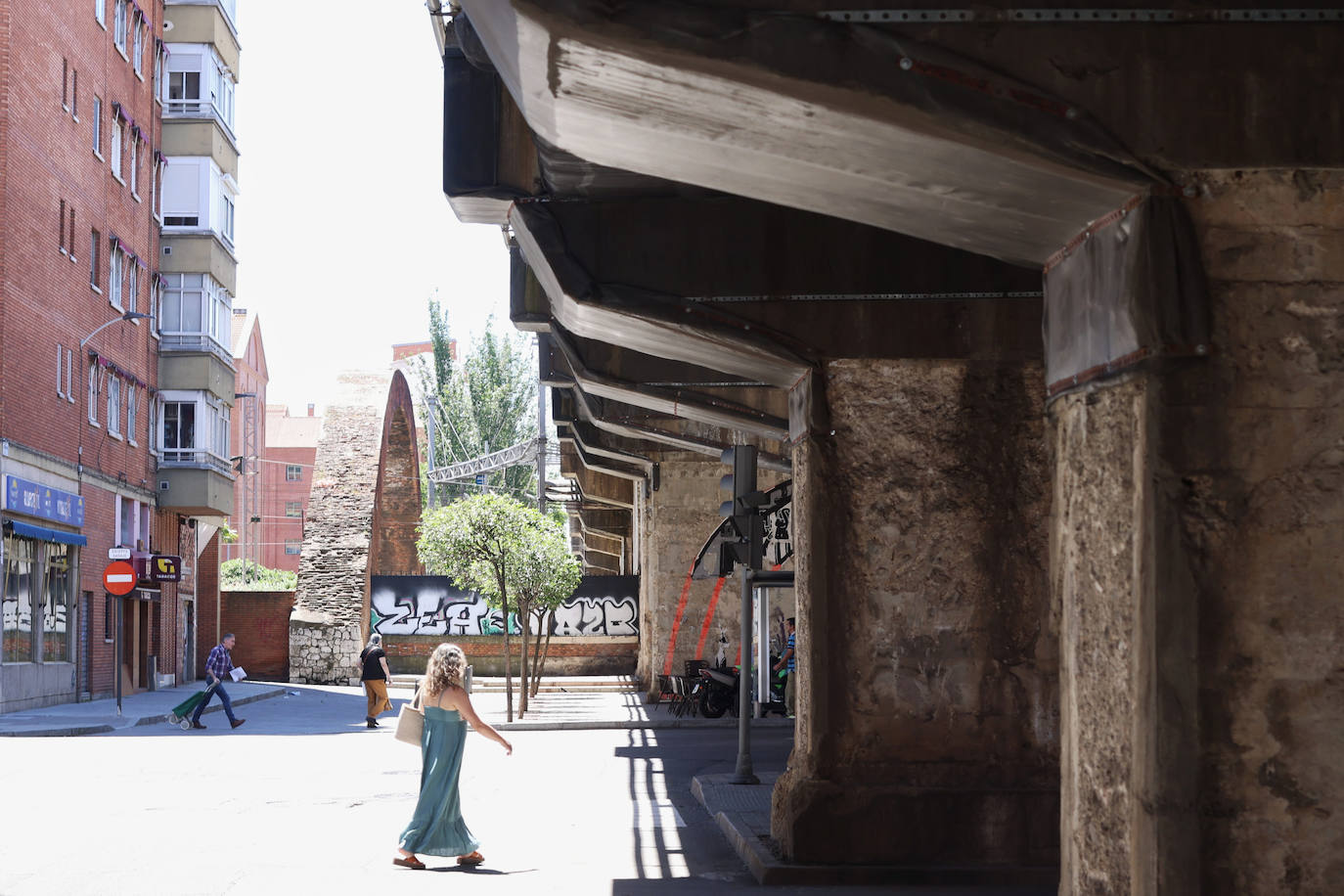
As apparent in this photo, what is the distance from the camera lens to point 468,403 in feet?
244

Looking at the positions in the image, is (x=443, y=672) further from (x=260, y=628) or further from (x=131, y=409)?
(x=260, y=628)

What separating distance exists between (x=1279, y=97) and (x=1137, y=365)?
104 centimetres

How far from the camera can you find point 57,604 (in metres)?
32.8

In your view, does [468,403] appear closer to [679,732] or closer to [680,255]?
[679,732]

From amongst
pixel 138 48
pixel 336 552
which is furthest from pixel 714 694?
pixel 138 48

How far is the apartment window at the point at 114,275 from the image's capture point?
3712cm

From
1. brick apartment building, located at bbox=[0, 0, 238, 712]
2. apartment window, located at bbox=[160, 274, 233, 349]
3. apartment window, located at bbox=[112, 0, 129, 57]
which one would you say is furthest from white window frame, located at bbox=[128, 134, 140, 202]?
apartment window, located at bbox=[160, 274, 233, 349]

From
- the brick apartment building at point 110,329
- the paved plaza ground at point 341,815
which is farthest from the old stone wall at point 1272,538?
the brick apartment building at point 110,329

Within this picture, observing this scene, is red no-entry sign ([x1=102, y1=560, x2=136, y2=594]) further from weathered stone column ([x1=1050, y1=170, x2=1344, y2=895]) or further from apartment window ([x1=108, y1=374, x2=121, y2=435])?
weathered stone column ([x1=1050, y1=170, x2=1344, y2=895])

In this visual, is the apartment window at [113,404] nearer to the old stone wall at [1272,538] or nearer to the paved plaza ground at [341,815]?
the paved plaza ground at [341,815]

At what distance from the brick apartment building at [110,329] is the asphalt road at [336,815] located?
9109 mm

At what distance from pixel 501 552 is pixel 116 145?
15995mm

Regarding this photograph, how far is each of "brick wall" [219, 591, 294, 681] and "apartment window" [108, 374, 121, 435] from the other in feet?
34.3

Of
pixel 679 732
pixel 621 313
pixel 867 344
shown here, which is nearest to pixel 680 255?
pixel 621 313
